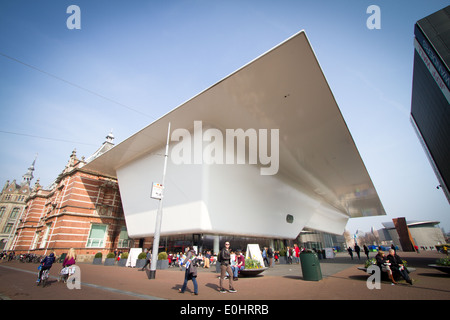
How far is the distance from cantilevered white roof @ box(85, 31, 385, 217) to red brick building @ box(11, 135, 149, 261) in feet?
12.6

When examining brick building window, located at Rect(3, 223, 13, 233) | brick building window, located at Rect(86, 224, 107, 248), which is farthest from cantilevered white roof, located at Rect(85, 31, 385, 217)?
brick building window, located at Rect(3, 223, 13, 233)

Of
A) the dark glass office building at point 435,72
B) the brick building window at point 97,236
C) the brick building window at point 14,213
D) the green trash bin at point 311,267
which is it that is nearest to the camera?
the green trash bin at point 311,267

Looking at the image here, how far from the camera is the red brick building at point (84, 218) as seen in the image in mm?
22969

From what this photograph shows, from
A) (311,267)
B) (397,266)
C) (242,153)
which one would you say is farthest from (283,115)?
(397,266)

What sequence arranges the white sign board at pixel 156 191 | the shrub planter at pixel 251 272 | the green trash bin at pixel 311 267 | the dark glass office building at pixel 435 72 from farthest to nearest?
the dark glass office building at pixel 435 72 < the white sign board at pixel 156 191 < the shrub planter at pixel 251 272 < the green trash bin at pixel 311 267

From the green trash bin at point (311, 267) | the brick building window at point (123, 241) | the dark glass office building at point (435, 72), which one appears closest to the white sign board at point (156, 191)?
the green trash bin at point (311, 267)

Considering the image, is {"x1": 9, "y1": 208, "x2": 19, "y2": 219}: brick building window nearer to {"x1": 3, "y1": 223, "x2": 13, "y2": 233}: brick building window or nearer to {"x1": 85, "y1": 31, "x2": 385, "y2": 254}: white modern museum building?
{"x1": 3, "y1": 223, "x2": 13, "y2": 233}: brick building window

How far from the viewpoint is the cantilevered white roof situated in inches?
401

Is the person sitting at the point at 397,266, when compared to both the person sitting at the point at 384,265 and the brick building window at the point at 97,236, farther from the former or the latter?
the brick building window at the point at 97,236

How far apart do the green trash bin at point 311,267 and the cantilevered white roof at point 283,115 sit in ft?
29.9

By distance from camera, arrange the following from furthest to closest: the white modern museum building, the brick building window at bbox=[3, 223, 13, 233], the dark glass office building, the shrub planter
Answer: the brick building window at bbox=[3, 223, 13, 233]
the dark glass office building
the white modern museum building
the shrub planter

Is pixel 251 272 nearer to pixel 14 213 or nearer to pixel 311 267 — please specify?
pixel 311 267

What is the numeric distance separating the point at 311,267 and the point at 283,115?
391 inches
